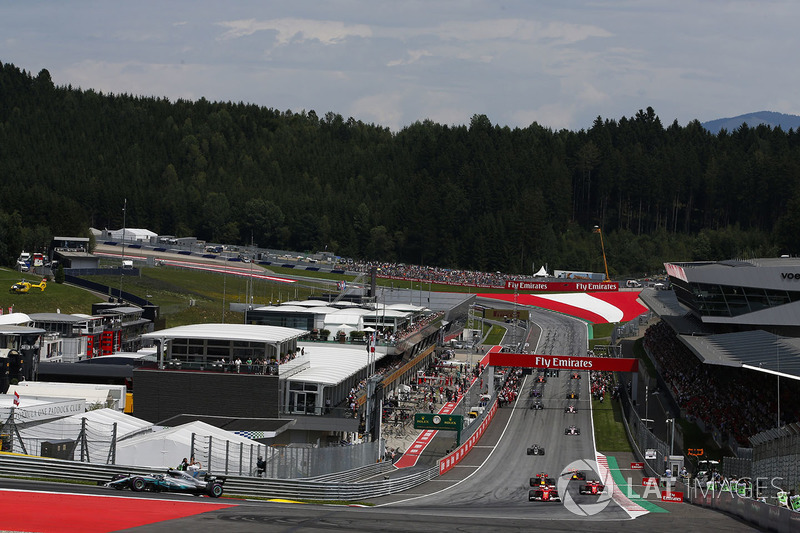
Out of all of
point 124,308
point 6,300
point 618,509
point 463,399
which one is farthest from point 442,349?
point 618,509

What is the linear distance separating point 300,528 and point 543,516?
10.3 m

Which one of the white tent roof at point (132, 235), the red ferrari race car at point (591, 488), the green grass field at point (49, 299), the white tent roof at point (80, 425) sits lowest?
the red ferrari race car at point (591, 488)

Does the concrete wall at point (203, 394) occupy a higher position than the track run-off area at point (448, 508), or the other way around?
the concrete wall at point (203, 394)

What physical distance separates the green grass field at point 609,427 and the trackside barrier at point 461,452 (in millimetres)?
7183

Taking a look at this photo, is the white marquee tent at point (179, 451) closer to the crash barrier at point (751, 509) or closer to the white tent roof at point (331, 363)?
the white tent roof at point (331, 363)

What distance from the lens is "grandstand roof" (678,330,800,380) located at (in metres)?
47.6

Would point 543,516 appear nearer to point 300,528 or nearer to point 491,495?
point 300,528

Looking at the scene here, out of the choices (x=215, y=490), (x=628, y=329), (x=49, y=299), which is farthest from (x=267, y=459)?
(x=628, y=329)

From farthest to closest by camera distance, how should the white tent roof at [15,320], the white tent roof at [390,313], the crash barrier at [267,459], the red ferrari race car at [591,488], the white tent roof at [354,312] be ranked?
the white tent roof at [390,313]
the white tent roof at [354,312]
the white tent roof at [15,320]
the red ferrari race car at [591,488]
the crash barrier at [267,459]

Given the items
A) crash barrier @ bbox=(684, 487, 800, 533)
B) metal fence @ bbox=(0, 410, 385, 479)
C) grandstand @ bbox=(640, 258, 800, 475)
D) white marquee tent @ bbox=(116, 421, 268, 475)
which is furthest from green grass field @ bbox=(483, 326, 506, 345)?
white marquee tent @ bbox=(116, 421, 268, 475)

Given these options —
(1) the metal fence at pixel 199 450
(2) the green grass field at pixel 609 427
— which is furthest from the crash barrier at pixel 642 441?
(1) the metal fence at pixel 199 450

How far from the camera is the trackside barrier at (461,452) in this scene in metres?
53.8

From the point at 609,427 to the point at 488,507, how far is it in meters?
31.4

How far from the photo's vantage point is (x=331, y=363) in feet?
193
